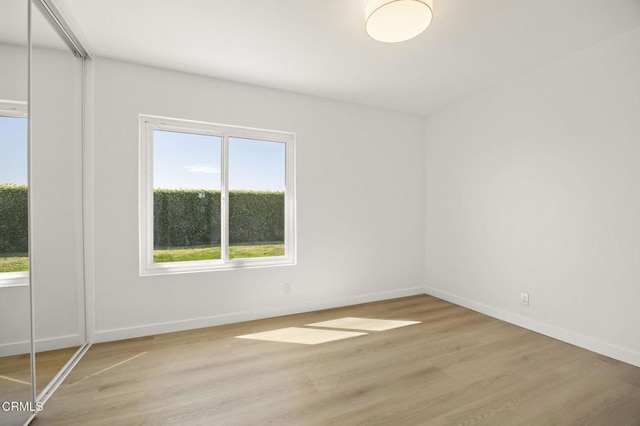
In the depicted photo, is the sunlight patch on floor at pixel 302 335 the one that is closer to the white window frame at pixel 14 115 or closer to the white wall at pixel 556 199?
the white window frame at pixel 14 115

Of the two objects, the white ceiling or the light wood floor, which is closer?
the light wood floor

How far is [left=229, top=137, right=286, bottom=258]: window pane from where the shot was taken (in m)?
3.31

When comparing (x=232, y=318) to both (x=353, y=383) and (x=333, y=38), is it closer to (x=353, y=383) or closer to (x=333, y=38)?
(x=353, y=383)

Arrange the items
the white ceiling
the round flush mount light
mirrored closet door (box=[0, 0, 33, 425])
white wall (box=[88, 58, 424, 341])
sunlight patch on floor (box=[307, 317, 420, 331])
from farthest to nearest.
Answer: sunlight patch on floor (box=[307, 317, 420, 331]), white wall (box=[88, 58, 424, 341]), the white ceiling, the round flush mount light, mirrored closet door (box=[0, 0, 33, 425])

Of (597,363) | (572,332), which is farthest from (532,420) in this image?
(572,332)

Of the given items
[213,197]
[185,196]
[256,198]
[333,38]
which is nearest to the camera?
[333,38]

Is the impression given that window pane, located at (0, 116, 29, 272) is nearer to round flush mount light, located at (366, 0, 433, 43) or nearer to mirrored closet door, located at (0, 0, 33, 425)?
mirrored closet door, located at (0, 0, 33, 425)

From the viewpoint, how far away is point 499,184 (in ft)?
10.7

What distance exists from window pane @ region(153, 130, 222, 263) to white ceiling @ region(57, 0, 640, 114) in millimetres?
771

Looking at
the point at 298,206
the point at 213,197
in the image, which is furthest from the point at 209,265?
the point at 298,206

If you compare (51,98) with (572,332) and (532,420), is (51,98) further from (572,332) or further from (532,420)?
(572,332)

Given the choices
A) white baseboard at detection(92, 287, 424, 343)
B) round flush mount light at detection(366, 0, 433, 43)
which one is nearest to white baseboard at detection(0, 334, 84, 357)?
white baseboard at detection(92, 287, 424, 343)

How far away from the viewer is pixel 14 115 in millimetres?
1642

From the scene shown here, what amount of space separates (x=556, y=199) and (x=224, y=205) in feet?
11.2
